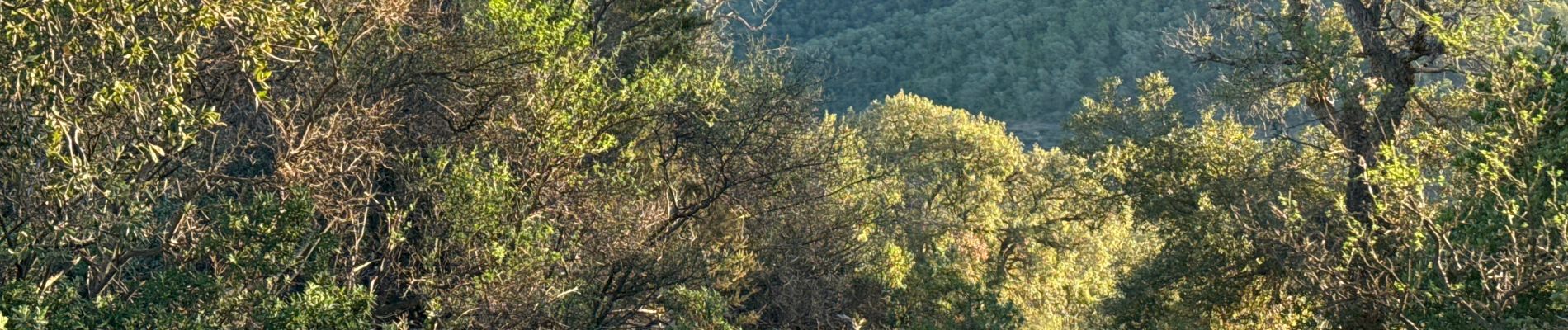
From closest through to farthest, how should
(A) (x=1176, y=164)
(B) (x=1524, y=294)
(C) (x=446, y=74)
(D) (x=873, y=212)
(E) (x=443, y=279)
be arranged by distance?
1. (B) (x=1524, y=294)
2. (E) (x=443, y=279)
3. (C) (x=446, y=74)
4. (A) (x=1176, y=164)
5. (D) (x=873, y=212)

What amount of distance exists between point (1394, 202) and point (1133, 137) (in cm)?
543

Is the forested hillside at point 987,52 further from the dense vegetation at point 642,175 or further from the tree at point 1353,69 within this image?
the tree at point 1353,69

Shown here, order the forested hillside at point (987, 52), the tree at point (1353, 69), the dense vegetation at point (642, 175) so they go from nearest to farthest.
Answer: the dense vegetation at point (642, 175)
the tree at point (1353, 69)
the forested hillside at point (987, 52)

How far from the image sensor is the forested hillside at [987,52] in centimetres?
→ 7706

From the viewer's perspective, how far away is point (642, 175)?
575 inches

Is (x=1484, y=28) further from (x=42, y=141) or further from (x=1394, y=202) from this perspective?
(x=42, y=141)

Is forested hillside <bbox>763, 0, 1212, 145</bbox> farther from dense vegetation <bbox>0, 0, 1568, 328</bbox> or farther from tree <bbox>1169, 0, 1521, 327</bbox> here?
tree <bbox>1169, 0, 1521, 327</bbox>

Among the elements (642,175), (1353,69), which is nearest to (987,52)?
(1353,69)

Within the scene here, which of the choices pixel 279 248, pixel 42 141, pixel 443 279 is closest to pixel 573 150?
pixel 443 279

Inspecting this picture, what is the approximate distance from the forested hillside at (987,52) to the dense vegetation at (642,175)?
56.2 meters

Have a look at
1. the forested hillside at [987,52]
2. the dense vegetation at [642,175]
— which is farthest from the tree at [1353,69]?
the forested hillside at [987,52]

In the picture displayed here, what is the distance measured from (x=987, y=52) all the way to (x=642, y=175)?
65.2 m

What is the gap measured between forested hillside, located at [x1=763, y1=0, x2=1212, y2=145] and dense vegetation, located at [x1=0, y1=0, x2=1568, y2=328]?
56178 millimetres

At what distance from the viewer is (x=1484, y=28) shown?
12.2 metres
